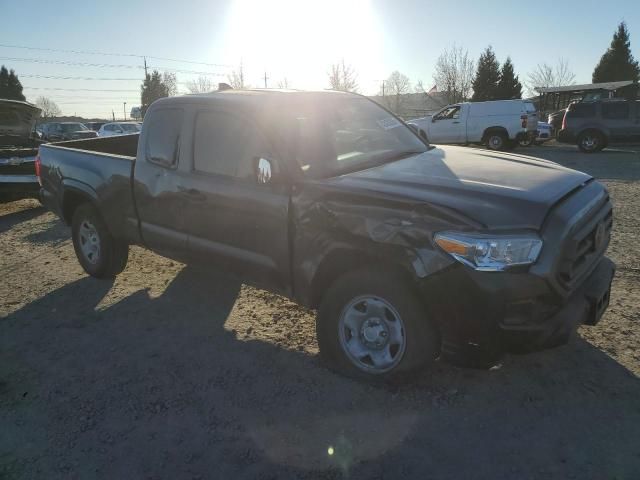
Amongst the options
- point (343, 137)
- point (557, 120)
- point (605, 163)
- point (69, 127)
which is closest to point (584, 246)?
point (343, 137)

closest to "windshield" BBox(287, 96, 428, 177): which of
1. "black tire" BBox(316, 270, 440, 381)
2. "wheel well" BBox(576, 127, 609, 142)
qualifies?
"black tire" BBox(316, 270, 440, 381)

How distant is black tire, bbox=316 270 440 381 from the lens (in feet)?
9.34

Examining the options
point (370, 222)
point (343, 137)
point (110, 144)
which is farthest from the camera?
point (110, 144)

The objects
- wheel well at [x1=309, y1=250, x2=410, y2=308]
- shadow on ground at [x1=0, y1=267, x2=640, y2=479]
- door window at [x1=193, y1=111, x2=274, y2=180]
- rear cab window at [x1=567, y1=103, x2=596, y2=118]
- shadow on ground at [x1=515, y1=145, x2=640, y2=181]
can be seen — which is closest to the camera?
shadow on ground at [x1=0, y1=267, x2=640, y2=479]

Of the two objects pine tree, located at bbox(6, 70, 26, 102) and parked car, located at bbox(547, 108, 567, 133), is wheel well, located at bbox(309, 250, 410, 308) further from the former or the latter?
pine tree, located at bbox(6, 70, 26, 102)

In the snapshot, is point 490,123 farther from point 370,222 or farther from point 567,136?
point 370,222

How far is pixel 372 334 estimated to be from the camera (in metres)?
3.07

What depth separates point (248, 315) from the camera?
14.4 feet

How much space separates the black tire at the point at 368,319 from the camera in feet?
9.34

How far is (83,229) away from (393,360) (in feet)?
12.9

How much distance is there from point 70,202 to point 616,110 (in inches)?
722

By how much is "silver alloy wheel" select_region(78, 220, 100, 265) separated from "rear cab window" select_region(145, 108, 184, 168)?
4.45 feet

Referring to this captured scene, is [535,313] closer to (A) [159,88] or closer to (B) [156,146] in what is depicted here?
(B) [156,146]

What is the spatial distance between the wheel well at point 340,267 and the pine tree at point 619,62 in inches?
2392
